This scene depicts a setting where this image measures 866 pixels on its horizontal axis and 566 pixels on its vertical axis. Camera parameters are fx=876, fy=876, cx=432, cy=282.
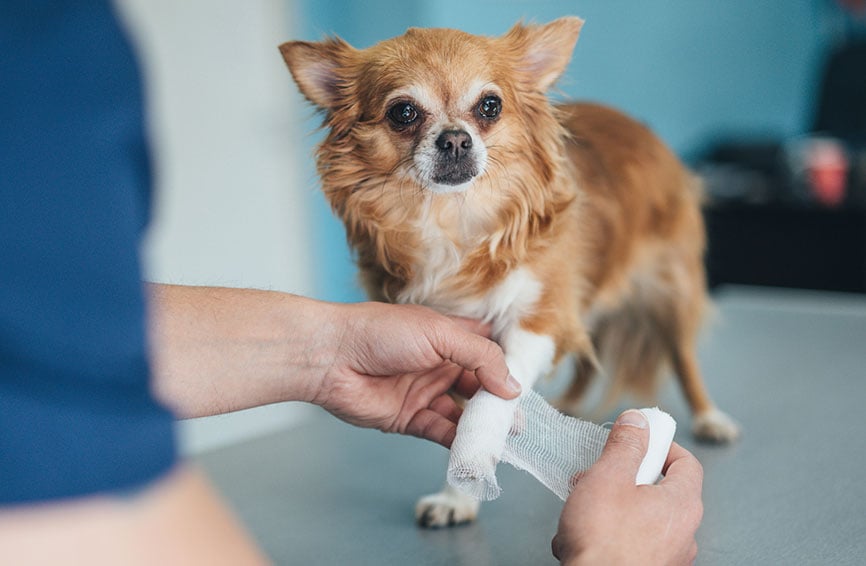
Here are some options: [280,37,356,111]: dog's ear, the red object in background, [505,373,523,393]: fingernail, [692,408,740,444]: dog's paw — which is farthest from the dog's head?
the red object in background

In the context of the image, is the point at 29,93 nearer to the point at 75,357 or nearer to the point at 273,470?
the point at 75,357

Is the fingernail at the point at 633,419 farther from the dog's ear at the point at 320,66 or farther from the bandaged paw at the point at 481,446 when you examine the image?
the dog's ear at the point at 320,66

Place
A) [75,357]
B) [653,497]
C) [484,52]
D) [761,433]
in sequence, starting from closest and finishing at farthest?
1. [75,357]
2. [653,497]
3. [484,52]
4. [761,433]

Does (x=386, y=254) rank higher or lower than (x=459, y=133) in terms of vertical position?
lower

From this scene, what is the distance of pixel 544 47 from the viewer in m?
0.94

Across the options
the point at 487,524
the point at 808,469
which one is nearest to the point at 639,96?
the point at 808,469

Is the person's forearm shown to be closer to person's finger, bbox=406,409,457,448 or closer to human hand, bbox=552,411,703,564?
person's finger, bbox=406,409,457,448

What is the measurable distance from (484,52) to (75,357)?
677mm

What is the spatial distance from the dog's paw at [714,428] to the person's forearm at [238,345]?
1.96 feet

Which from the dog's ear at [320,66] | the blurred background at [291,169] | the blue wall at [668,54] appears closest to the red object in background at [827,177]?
the blurred background at [291,169]

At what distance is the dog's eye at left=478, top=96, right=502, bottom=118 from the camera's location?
0.98m

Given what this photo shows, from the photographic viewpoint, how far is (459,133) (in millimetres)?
964

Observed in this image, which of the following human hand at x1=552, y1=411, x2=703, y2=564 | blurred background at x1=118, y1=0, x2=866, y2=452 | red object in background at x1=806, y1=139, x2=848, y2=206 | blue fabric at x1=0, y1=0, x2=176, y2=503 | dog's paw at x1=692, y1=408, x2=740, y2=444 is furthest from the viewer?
red object in background at x1=806, y1=139, x2=848, y2=206

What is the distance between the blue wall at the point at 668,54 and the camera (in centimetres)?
170
